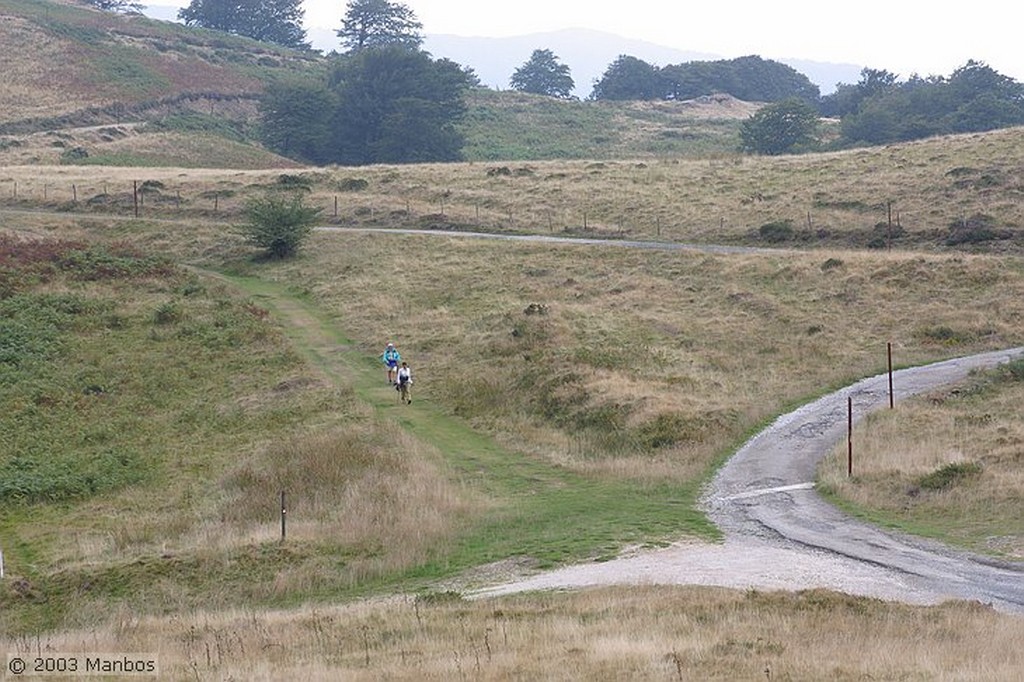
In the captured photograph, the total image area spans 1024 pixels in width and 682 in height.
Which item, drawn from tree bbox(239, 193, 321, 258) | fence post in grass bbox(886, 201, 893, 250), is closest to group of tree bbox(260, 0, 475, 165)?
tree bbox(239, 193, 321, 258)

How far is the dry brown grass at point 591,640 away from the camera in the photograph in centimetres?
1222

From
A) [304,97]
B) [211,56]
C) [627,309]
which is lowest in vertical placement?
[627,309]

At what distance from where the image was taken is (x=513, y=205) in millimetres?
63781

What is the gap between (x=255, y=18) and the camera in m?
158

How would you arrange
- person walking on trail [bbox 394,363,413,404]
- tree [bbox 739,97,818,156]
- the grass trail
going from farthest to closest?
1. tree [bbox 739,97,818,156]
2. person walking on trail [bbox 394,363,413,404]
3. the grass trail

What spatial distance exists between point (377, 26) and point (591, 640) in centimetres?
14834

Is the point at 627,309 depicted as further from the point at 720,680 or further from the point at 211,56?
the point at 211,56

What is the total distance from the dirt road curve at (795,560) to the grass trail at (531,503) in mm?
750

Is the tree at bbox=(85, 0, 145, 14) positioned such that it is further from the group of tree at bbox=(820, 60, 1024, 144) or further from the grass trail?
the grass trail

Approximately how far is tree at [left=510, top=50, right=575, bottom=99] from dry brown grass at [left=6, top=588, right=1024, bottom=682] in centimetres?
16009

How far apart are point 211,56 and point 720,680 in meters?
122

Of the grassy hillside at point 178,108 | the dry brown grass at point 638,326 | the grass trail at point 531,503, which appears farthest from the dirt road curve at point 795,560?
the grassy hillside at point 178,108

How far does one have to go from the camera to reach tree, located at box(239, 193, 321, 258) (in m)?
52.7

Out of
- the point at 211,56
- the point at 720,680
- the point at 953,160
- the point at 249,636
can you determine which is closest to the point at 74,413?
the point at 249,636
